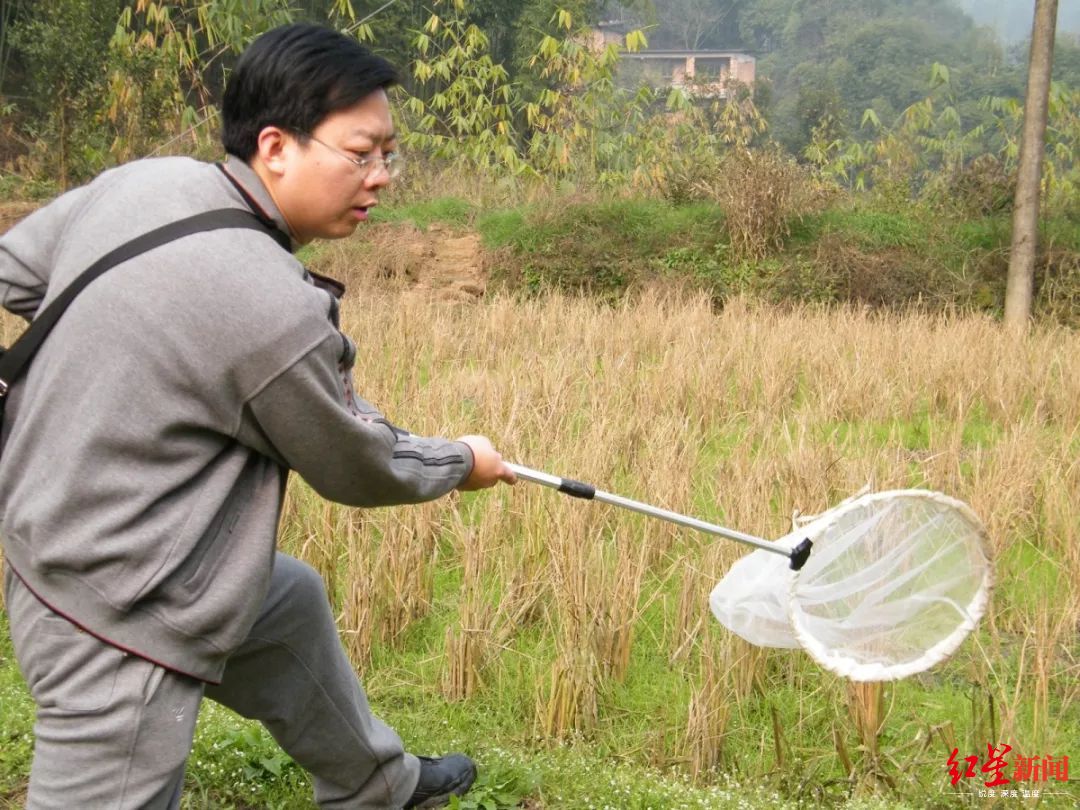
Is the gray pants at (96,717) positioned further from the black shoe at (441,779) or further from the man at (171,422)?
the black shoe at (441,779)

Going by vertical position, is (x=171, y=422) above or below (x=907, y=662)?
above

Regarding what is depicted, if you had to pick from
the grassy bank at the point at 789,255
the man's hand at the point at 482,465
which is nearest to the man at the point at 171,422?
the man's hand at the point at 482,465

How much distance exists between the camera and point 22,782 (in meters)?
2.70

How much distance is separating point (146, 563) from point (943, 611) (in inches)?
71.0

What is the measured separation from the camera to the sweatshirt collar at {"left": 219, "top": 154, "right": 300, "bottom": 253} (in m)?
1.75

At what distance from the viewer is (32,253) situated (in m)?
1.75

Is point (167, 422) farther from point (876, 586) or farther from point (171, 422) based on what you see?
point (876, 586)

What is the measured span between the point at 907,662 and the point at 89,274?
1.84 meters

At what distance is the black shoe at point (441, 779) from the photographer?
2.49 meters

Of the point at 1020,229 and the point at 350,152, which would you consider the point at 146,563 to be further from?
the point at 1020,229

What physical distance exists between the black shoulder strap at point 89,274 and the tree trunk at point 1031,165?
8304mm

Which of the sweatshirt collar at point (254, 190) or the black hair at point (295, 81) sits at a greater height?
the black hair at point (295, 81)

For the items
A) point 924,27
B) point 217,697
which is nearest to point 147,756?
point 217,697
